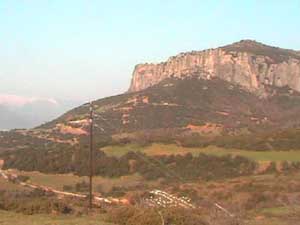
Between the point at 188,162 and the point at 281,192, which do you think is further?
the point at 188,162

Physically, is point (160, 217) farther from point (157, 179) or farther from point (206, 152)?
point (206, 152)

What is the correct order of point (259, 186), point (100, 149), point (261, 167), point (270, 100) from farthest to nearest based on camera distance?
point (270, 100), point (100, 149), point (261, 167), point (259, 186)

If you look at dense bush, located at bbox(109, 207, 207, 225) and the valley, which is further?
the valley

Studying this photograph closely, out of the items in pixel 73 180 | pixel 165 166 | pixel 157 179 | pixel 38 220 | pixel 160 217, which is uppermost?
pixel 160 217

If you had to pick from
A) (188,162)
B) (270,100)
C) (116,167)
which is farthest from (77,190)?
(270,100)

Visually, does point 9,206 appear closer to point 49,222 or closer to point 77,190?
point 49,222

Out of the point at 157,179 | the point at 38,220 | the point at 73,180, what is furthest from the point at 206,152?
the point at 38,220

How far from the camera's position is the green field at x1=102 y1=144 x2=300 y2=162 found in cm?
6431

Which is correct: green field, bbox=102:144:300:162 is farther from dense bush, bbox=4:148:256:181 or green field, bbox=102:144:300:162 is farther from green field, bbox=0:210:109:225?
green field, bbox=0:210:109:225

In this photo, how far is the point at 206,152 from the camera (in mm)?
68062

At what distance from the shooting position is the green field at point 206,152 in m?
64.3

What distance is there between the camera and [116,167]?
214 ft

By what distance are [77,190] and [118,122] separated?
285 feet

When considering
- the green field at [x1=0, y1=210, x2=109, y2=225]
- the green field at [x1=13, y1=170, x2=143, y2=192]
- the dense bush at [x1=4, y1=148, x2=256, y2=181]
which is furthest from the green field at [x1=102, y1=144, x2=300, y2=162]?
the green field at [x1=0, y1=210, x2=109, y2=225]
